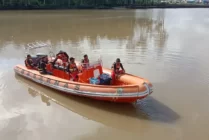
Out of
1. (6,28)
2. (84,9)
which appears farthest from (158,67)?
(84,9)

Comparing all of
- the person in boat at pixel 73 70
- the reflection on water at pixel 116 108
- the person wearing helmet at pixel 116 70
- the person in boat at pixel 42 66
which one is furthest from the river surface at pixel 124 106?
the person wearing helmet at pixel 116 70

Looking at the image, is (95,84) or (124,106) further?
(95,84)

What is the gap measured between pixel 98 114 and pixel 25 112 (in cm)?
246

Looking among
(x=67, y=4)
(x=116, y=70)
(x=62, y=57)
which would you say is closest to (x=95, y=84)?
(x=116, y=70)

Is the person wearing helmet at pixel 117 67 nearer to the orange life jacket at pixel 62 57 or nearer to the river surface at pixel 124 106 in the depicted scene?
the river surface at pixel 124 106

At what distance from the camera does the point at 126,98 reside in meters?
8.22

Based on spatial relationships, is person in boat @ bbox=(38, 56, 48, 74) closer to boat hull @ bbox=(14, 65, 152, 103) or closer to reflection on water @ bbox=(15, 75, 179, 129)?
boat hull @ bbox=(14, 65, 152, 103)

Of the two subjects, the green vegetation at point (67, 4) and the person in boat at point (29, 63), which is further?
the green vegetation at point (67, 4)

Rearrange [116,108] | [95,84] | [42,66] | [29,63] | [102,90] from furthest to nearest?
1. [29,63]
2. [42,66]
3. [95,84]
4. [116,108]
5. [102,90]

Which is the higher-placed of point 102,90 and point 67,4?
point 67,4

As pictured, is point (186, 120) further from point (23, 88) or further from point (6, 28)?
point (6, 28)

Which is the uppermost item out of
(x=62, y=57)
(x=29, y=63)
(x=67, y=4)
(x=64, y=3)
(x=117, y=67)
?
(x=64, y=3)

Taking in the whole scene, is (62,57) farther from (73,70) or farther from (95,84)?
(95,84)

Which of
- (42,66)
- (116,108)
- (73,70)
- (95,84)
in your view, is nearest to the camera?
(116,108)
